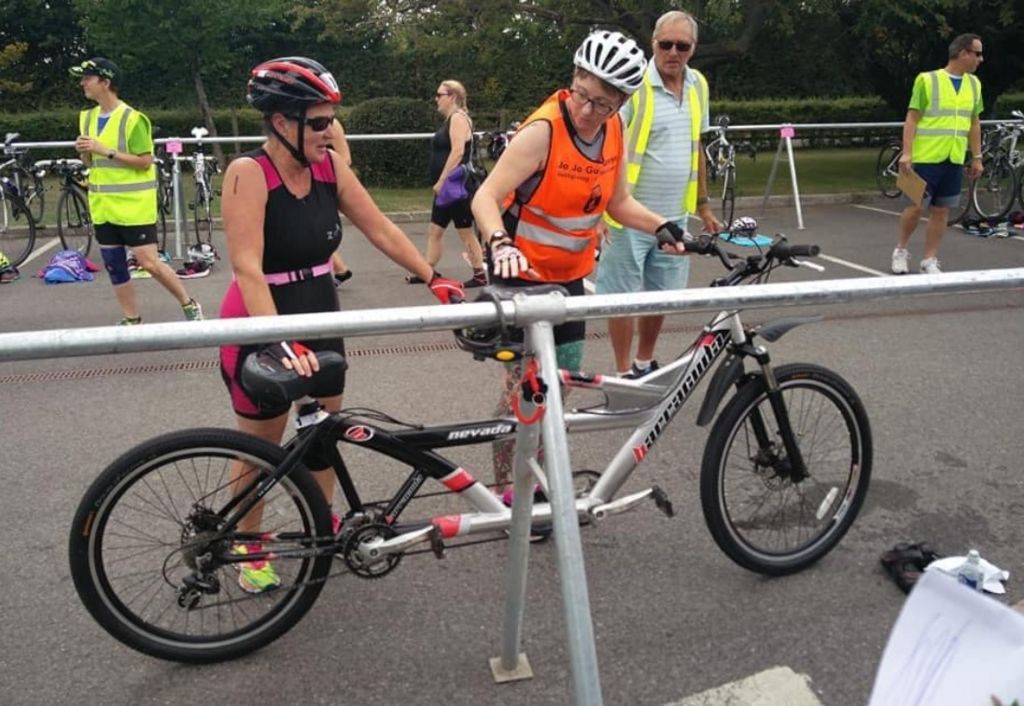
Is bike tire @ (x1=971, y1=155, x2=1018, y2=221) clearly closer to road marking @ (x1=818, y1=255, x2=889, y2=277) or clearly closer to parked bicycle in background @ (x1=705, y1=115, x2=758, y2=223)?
road marking @ (x1=818, y1=255, x2=889, y2=277)

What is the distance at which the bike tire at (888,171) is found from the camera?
1290cm

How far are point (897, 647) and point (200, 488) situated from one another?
215 cm

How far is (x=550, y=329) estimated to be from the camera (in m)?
1.93

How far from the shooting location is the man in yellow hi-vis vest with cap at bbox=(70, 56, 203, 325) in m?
5.70

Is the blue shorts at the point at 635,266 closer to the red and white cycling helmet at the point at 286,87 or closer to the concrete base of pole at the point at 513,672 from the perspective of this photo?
the red and white cycling helmet at the point at 286,87

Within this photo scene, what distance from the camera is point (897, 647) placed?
59.0 inches

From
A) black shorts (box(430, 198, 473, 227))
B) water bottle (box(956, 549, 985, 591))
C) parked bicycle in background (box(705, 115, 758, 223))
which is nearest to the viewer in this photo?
water bottle (box(956, 549, 985, 591))

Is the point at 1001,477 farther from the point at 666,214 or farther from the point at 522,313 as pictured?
the point at 522,313

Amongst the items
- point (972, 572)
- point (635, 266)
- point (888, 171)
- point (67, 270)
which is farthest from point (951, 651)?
point (888, 171)

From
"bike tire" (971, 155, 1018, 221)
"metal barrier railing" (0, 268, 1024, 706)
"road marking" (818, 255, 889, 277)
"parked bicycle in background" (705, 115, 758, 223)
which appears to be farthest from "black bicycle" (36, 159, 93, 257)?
"bike tire" (971, 155, 1018, 221)

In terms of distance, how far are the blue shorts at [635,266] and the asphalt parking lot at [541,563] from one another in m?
0.80

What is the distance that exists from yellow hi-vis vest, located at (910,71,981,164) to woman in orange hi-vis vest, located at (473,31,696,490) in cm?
502

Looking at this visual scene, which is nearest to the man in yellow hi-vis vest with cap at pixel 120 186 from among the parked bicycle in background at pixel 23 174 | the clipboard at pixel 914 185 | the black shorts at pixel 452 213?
the black shorts at pixel 452 213

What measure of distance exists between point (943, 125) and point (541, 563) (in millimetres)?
5990
